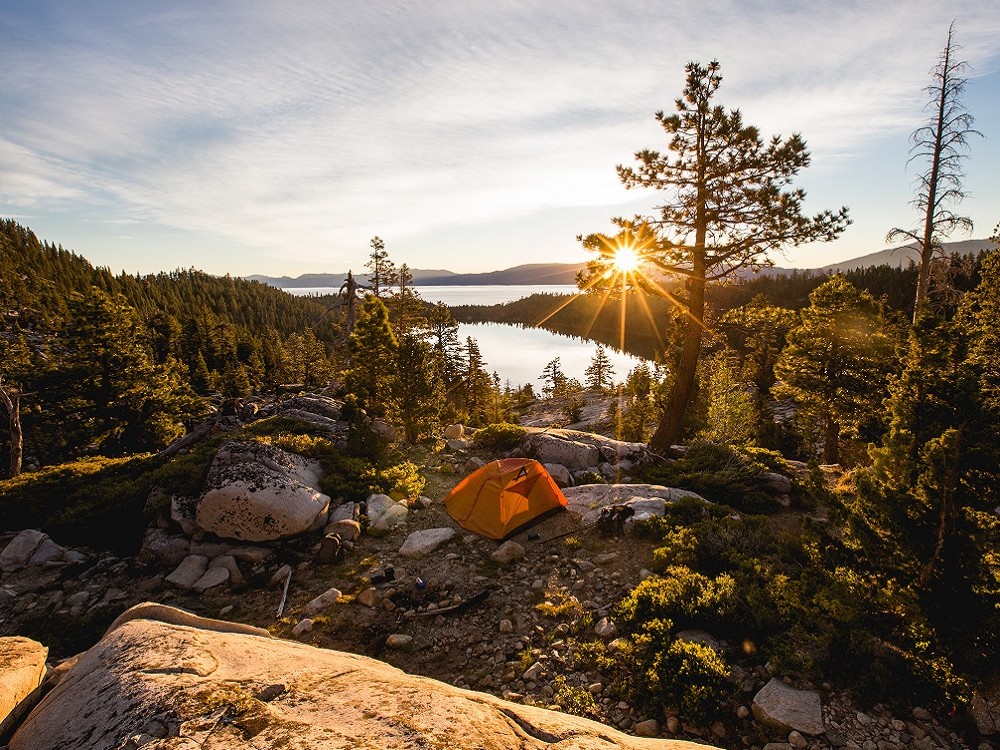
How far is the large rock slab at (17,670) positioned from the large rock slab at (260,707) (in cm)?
107

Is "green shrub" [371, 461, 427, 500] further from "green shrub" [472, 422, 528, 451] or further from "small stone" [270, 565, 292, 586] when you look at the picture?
"green shrub" [472, 422, 528, 451]

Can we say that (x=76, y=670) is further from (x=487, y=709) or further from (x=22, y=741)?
(x=487, y=709)

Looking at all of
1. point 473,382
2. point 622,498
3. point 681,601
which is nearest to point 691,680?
point 681,601

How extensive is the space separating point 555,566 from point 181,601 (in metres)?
7.70

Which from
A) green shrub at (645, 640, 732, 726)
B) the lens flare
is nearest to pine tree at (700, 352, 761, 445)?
the lens flare

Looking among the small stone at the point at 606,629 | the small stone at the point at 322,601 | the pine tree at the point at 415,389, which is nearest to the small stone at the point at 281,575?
the small stone at the point at 322,601

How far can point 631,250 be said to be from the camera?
517 inches

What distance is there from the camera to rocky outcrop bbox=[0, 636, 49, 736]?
4.03 meters

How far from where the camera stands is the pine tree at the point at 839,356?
14047mm

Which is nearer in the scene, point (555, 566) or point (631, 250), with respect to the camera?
point (555, 566)

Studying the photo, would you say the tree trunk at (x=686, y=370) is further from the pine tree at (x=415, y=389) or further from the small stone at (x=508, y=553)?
the pine tree at (x=415, y=389)

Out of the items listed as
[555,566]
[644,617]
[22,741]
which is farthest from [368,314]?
[22,741]

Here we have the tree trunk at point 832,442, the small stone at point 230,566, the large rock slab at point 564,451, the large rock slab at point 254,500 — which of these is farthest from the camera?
the tree trunk at point 832,442

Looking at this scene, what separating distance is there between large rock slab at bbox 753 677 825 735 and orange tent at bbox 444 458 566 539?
591 cm
